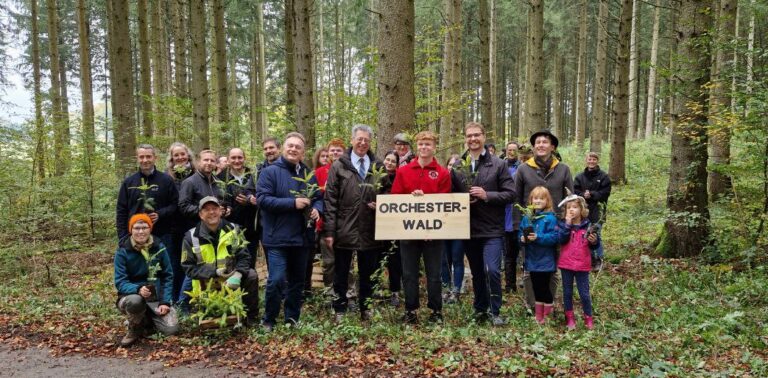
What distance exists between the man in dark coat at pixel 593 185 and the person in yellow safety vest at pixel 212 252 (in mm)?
6149

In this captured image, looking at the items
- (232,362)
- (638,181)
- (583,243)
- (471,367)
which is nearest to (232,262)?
(232,362)

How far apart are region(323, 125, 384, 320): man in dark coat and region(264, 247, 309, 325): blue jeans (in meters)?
0.43

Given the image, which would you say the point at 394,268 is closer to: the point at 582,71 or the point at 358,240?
the point at 358,240

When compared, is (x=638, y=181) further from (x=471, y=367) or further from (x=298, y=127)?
(x=471, y=367)

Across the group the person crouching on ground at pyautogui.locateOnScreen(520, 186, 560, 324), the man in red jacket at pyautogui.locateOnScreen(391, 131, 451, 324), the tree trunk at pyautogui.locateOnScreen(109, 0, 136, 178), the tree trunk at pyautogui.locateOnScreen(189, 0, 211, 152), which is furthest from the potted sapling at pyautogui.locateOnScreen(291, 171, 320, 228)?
the tree trunk at pyautogui.locateOnScreen(109, 0, 136, 178)

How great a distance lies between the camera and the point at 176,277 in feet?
21.6

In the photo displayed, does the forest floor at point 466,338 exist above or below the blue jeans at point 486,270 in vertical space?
below

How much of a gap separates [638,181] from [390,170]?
14.1m

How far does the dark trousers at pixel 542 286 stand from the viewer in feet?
18.3

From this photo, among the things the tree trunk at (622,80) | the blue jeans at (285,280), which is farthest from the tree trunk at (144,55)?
the tree trunk at (622,80)

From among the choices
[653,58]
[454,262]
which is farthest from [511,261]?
[653,58]

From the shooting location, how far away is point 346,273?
571 centimetres

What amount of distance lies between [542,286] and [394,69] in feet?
11.8

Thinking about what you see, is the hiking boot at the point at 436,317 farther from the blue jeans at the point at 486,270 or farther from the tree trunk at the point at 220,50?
the tree trunk at the point at 220,50
